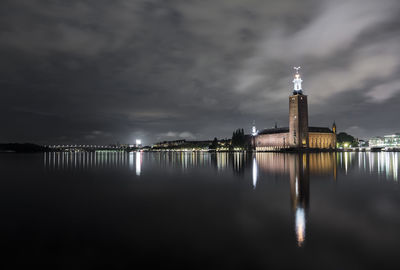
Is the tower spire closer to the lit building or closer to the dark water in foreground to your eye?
the lit building

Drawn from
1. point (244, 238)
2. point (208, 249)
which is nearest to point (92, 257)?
point (208, 249)

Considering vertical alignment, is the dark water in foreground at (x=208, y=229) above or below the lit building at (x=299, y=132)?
below

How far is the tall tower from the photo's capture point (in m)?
116

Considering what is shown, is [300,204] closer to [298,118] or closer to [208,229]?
[208,229]

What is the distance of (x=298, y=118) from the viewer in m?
118

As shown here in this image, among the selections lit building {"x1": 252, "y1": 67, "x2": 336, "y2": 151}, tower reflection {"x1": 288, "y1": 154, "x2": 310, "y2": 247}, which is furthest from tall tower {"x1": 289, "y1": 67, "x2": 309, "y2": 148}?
tower reflection {"x1": 288, "y1": 154, "x2": 310, "y2": 247}

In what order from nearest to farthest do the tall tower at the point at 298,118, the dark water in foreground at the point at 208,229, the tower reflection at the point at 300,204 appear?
the dark water in foreground at the point at 208,229 → the tower reflection at the point at 300,204 → the tall tower at the point at 298,118

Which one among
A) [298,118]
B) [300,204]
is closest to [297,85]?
[298,118]

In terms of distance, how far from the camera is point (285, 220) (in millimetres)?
9812

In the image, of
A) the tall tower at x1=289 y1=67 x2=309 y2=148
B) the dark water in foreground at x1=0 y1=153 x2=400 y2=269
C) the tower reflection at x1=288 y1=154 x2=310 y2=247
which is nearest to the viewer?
the dark water in foreground at x1=0 y1=153 x2=400 y2=269

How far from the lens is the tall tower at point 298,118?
115688mm

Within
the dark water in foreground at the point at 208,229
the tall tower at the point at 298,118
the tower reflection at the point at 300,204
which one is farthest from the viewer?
the tall tower at the point at 298,118

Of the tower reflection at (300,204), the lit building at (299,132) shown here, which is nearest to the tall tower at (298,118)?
the lit building at (299,132)

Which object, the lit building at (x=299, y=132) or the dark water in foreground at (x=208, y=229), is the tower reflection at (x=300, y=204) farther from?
the lit building at (x=299, y=132)
